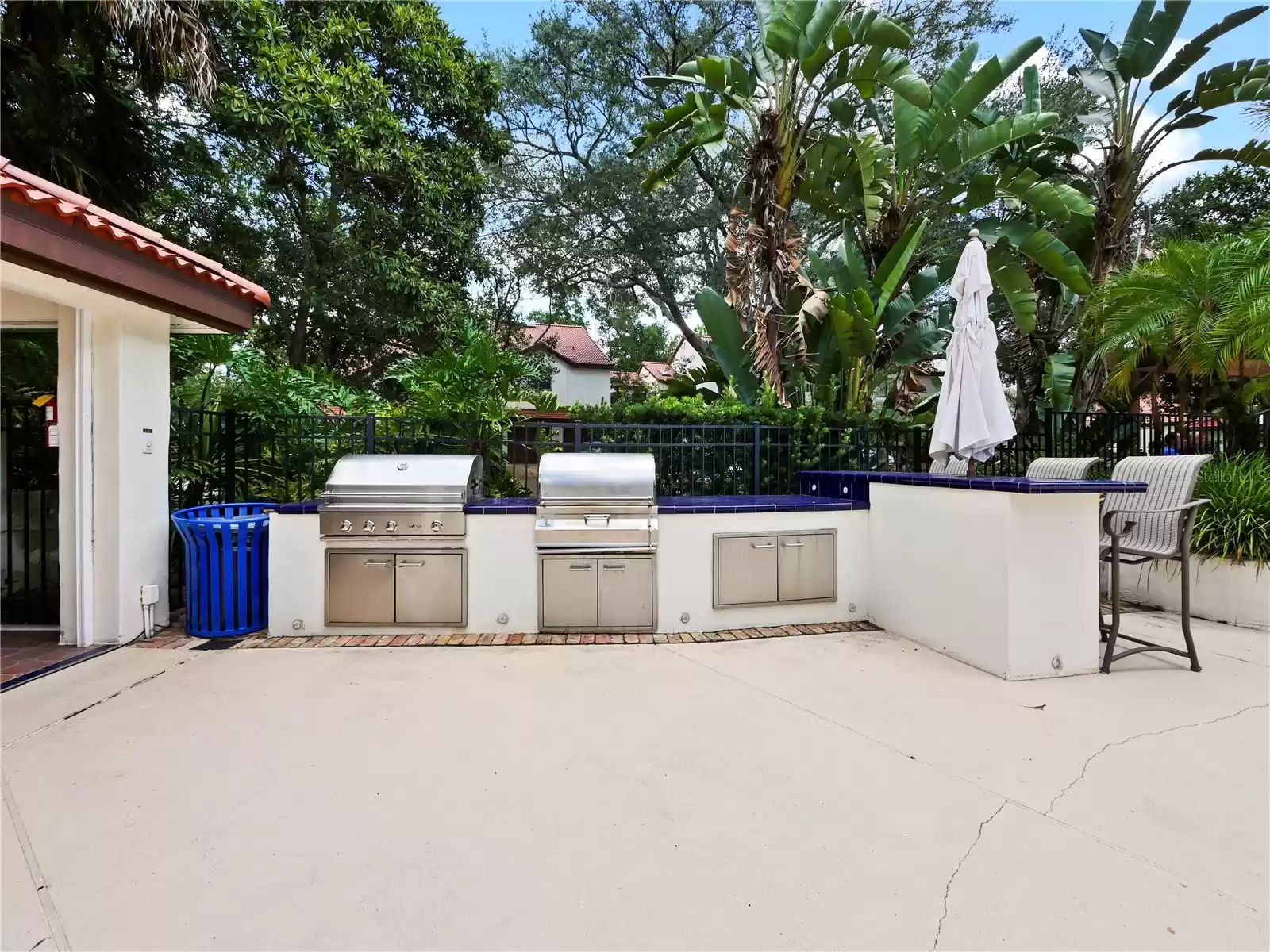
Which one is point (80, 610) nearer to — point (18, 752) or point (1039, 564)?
point (18, 752)

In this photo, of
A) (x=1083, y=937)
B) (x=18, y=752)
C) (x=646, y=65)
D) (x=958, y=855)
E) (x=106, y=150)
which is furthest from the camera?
(x=646, y=65)

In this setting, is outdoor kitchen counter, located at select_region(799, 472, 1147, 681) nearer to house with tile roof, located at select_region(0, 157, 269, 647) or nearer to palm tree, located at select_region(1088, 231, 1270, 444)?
palm tree, located at select_region(1088, 231, 1270, 444)

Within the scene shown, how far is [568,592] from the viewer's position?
5.06 m

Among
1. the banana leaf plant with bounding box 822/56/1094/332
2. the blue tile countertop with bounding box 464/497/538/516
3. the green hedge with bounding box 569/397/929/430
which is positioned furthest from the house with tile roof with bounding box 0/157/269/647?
the banana leaf plant with bounding box 822/56/1094/332

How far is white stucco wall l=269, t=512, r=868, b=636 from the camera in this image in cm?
499

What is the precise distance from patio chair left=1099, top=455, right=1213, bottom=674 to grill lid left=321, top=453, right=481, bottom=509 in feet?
14.9

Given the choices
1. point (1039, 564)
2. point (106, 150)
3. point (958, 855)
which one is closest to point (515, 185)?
point (106, 150)

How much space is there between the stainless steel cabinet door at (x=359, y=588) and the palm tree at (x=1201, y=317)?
24.6 feet

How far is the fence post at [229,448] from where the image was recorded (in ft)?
20.0

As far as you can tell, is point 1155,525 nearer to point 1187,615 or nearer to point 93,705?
point 1187,615

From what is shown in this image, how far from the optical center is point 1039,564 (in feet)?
13.4

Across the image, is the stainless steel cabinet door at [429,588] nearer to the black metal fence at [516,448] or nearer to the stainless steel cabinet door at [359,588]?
the stainless steel cabinet door at [359,588]

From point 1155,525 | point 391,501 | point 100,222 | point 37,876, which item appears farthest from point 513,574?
point 1155,525

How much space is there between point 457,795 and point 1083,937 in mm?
2175
